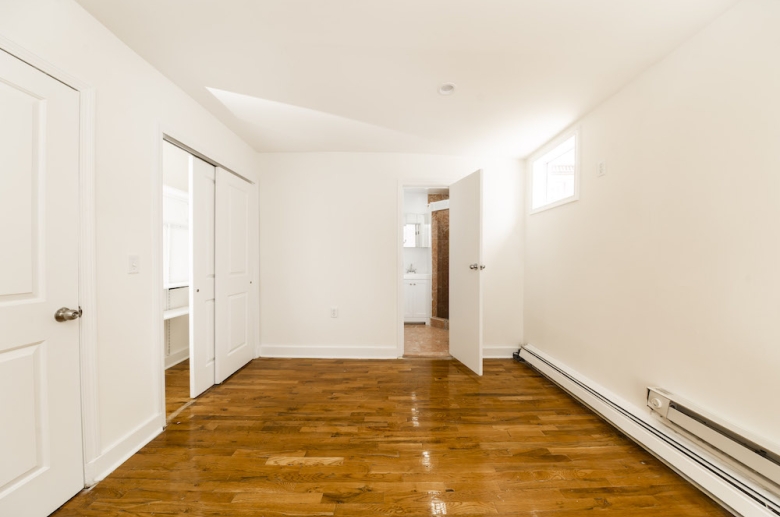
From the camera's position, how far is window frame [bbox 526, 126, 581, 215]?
243 centimetres

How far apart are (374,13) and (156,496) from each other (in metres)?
2.69

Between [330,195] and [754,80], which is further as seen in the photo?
[330,195]

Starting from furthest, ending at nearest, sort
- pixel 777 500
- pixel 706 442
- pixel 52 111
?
pixel 706 442 → pixel 52 111 → pixel 777 500

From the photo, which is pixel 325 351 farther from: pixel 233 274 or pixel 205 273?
pixel 205 273

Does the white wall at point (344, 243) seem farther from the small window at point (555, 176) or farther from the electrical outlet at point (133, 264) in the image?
the electrical outlet at point (133, 264)

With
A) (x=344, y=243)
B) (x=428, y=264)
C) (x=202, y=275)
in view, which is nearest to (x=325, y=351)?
(x=344, y=243)

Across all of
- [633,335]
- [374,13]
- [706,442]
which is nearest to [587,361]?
[633,335]

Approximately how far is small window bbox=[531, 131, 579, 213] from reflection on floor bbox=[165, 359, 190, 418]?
382 centimetres

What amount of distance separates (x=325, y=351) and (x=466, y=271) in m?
1.93

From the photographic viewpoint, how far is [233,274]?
2.81 m

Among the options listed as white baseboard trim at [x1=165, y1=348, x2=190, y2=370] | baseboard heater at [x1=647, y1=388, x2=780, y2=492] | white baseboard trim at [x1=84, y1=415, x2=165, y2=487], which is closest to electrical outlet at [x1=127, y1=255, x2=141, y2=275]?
white baseboard trim at [x1=84, y1=415, x2=165, y2=487]

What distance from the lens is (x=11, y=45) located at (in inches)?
44.0

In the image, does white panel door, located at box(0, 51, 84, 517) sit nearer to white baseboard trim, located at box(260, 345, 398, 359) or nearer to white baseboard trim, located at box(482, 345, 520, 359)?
white baseboard trim, located at box(260, 345, 398, 359)

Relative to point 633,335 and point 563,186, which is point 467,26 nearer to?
point 563,186
